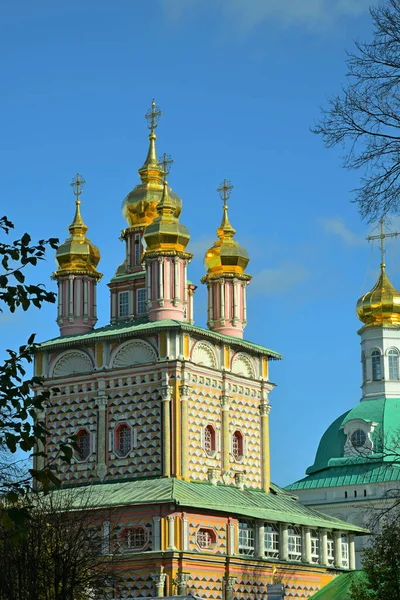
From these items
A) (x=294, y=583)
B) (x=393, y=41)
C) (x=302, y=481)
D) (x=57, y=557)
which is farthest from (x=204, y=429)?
(x=393, y=41)

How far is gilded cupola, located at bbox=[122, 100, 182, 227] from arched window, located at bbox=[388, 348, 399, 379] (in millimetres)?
23575

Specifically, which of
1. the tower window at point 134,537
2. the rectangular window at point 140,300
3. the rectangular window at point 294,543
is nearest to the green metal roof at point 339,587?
the rectangular window at point 294,543

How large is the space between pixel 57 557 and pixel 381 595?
24.2ft

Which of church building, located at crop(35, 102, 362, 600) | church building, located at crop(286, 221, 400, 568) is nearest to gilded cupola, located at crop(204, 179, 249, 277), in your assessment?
church building, located at crop(35, 102, 362, 600)

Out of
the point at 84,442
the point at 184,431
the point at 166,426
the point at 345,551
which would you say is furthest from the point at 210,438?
the point at 345,551

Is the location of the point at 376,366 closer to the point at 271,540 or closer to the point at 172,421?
the point at 271,540

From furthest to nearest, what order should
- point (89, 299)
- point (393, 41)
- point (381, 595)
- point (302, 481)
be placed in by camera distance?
point (302, 481) → point (89, 299) → point (381, 595) → point (393, 41)

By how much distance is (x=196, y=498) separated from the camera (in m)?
36.8

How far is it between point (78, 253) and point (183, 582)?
11498 mm

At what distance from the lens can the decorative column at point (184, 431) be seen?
125 feet

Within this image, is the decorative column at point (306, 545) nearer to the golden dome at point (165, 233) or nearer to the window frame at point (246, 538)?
the window frame at point (246, 538)

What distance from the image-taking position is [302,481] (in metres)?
62.1

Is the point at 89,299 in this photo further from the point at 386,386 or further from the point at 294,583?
the point at 386,386

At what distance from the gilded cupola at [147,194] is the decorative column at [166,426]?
6364 millimetres
